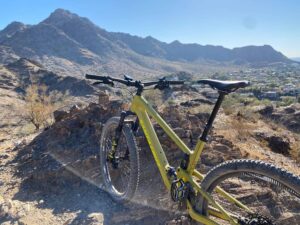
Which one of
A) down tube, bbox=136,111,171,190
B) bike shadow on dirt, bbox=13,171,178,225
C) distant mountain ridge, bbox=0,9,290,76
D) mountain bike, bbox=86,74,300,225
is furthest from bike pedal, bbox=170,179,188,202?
distant mountain ridge, bbox=0,9,290,76

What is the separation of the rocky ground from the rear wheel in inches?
8.6

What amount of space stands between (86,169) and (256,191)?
9.34ft

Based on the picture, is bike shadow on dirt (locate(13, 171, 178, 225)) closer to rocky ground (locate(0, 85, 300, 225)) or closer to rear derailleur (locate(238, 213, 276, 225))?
rocky ground (locate(0, 85, 300, 225))

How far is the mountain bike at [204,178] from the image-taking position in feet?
9.98

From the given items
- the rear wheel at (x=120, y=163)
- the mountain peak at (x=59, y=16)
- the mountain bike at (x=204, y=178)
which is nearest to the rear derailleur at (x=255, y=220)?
the mountain bike at (x=204, y=178)

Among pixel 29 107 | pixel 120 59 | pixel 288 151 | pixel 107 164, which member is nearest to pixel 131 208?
pixel 107 164

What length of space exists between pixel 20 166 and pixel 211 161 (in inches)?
142

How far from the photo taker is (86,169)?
5.97 m

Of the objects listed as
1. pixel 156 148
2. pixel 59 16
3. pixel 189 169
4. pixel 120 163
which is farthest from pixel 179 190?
pixel 59 16

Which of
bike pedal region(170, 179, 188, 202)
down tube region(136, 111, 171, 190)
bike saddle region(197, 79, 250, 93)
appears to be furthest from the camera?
down tube region(136, 111, 171, 190)

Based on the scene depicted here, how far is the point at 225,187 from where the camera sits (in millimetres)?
4531

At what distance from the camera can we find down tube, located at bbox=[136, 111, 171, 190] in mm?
4055

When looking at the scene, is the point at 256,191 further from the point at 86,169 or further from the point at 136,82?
the point at 86,169

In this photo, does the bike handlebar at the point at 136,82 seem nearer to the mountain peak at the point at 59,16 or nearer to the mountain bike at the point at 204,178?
the mountain bike at the point at 204,178
